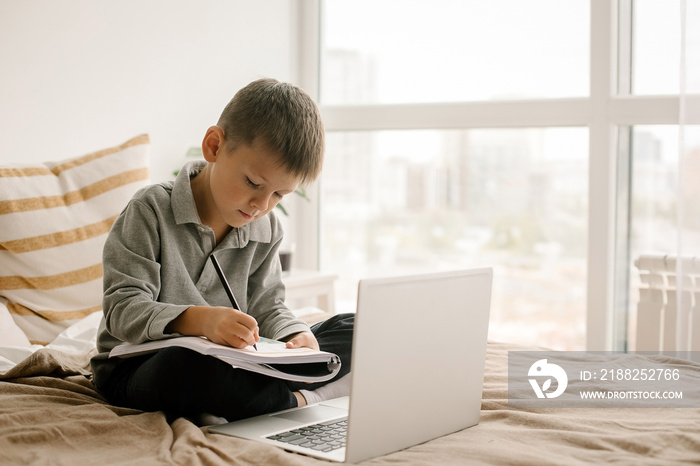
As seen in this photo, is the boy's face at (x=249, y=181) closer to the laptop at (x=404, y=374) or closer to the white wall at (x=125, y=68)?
the laptop at (x=404, y=374)

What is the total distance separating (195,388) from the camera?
112 cm

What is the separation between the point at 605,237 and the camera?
8.16ft

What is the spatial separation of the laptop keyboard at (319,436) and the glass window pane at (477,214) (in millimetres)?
1737

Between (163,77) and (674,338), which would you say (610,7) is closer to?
(674,338)

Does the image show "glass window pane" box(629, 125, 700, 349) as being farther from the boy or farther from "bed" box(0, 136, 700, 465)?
the boy

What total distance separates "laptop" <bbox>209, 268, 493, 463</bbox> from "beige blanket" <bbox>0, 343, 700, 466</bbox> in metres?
0.03

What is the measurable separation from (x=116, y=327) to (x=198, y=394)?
0.18 meters

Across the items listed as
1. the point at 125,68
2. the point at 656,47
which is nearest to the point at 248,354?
the point at 125,68

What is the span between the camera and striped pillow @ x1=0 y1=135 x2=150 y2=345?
161 cm

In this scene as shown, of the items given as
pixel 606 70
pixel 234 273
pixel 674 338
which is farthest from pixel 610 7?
pixel 234 273

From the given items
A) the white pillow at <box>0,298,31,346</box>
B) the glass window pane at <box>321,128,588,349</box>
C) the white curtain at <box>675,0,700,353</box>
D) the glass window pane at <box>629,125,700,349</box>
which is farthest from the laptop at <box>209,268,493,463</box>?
the glass window pane at <box>321,128,588,349</box>

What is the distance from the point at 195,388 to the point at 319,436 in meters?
0.21

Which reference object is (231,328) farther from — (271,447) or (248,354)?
(271,447)

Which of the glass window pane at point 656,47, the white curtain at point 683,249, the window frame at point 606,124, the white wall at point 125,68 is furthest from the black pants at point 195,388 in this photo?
the glass window pane at point 656,47
